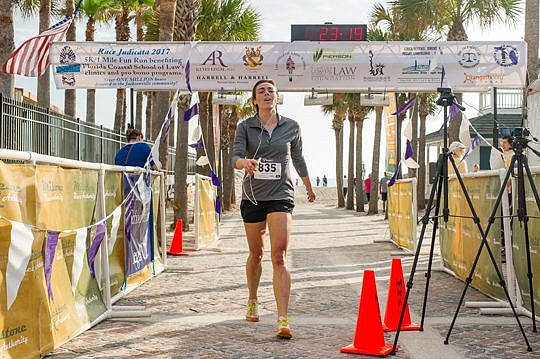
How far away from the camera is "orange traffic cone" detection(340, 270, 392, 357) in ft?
20.4

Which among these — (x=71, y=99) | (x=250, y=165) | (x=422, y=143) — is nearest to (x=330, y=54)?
(x=250, y=165)

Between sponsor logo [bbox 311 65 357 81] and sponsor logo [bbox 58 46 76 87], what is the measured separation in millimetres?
4962

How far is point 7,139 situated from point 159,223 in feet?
13.7

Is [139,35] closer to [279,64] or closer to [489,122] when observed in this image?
[489,122]

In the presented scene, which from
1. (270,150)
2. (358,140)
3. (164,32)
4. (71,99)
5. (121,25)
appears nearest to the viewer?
(270,150)

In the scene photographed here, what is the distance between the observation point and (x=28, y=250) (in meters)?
5.29

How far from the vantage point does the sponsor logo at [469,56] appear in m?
16.7

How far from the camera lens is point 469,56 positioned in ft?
54.9

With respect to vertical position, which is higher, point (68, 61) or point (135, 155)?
point (68, 61)

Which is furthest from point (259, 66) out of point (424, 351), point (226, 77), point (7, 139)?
point (424, 351)

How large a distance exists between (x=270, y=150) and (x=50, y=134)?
11.1 m

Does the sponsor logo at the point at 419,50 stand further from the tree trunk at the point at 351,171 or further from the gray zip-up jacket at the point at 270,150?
the tree trunk at the point at 351,171

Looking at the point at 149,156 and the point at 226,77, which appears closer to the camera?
the point at 149,156

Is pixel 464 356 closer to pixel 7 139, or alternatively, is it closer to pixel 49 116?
pixel 7 139
